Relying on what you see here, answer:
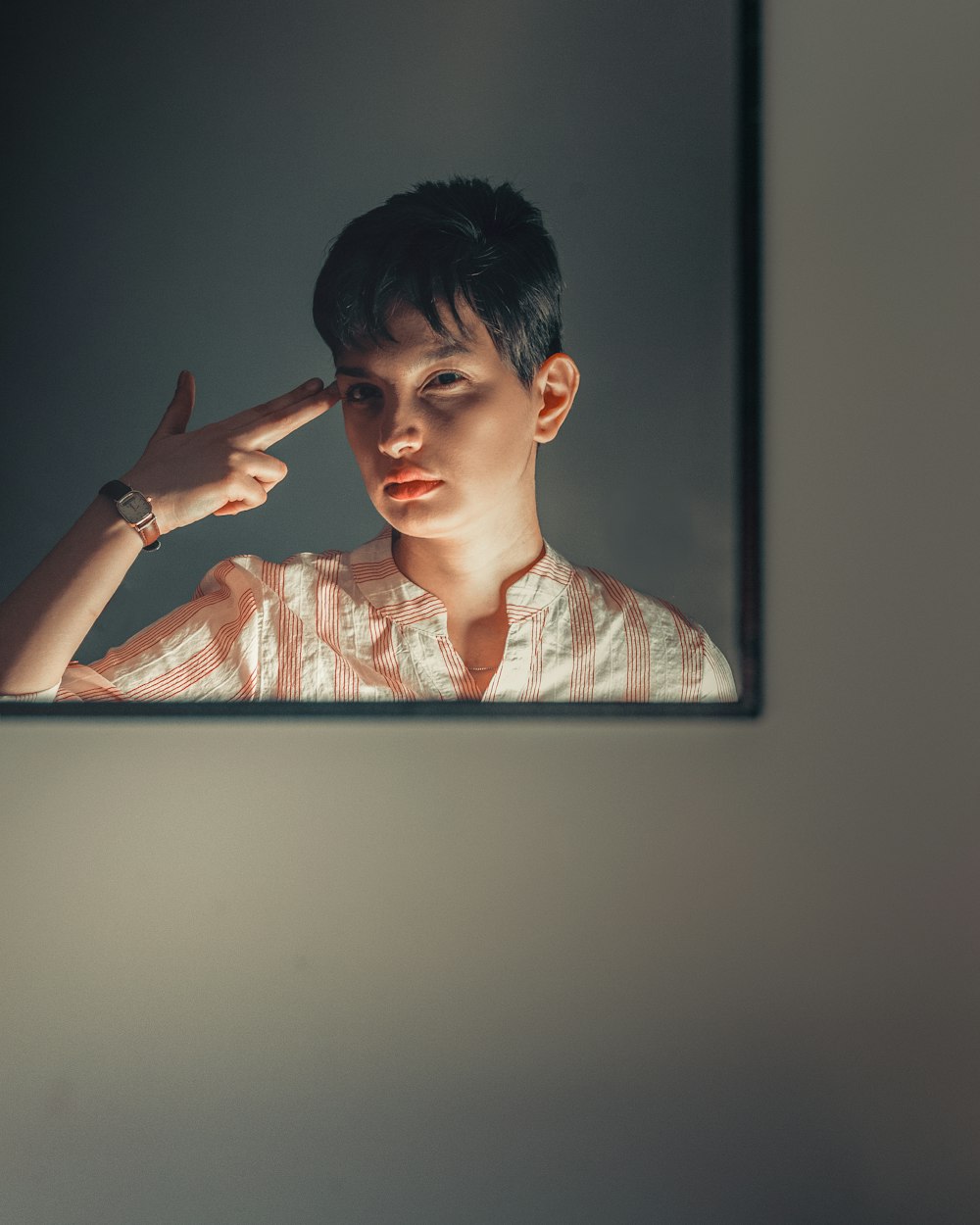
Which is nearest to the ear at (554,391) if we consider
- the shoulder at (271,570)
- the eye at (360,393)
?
the eye at (360,393)

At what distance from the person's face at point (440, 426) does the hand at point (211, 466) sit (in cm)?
12

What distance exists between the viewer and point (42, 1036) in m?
1.39

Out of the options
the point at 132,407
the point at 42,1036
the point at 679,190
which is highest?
the point at 679,190

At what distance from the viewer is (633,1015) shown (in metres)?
1.37

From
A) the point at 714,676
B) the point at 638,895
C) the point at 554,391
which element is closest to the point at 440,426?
the point at 554,391

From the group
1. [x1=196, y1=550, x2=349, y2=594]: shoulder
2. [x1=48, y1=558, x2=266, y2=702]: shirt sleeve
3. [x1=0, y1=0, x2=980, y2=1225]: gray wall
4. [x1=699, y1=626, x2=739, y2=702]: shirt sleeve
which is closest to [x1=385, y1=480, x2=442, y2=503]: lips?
[x1=196, y1=550, x2=349, y2=594]: shoulder

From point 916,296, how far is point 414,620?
0.90 metres

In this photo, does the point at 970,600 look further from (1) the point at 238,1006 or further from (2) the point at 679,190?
(1) the point at 238,1006

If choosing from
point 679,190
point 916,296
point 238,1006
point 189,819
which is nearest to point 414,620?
point 189,819

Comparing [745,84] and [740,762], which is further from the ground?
[745,84]

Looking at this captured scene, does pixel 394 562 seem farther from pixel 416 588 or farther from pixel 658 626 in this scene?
pixel 658 626

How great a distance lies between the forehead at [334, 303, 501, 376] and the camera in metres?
1.32

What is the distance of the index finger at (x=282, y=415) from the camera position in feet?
4.45

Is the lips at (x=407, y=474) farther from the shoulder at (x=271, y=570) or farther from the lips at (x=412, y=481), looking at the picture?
the shoulder at (x=271, y=570)
